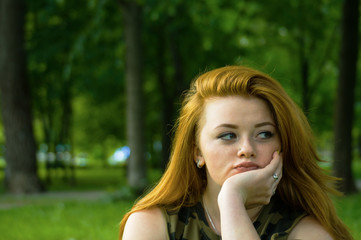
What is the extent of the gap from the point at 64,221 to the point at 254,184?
6.27 metres

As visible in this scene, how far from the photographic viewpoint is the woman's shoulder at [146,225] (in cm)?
237

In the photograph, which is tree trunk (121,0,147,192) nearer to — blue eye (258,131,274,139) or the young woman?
the young woman

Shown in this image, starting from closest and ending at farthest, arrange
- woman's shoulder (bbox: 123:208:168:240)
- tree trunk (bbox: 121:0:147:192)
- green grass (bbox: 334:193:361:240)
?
woman's shoulder (bbox: 123:208:168:240), green grass (bbox: 334:193:361:240), tree trunk (bbox: 121:0:147:192)

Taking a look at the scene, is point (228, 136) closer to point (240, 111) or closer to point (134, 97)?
point (240, 111)

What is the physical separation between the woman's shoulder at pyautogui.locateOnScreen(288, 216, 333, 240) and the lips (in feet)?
1.18

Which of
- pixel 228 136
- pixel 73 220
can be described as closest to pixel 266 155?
pixel 228 136

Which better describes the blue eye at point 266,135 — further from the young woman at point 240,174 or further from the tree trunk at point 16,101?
the tree trunk at point 16,101

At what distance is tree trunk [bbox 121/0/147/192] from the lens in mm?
11539

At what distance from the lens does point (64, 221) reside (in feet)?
26.2

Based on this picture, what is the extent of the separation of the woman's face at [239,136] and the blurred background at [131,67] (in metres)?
2.68

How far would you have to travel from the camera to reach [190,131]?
2.53 meters

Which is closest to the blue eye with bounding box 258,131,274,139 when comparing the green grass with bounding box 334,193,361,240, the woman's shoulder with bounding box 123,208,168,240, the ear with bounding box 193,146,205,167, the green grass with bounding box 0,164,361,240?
the ear with bounding box 193,146,205,167

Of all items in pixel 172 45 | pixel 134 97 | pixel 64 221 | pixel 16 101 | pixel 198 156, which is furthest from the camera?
pixel 172 45

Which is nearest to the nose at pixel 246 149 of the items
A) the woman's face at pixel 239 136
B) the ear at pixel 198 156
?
the woman's face at pixel 239 136
